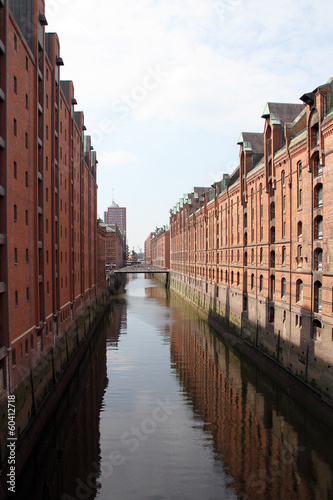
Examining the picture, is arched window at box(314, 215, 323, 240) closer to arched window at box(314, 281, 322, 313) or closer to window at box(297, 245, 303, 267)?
window at box(297, 245, 303, 267)

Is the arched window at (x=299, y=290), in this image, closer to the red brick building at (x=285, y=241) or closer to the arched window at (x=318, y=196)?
the red brick building at (x=285, y=241)

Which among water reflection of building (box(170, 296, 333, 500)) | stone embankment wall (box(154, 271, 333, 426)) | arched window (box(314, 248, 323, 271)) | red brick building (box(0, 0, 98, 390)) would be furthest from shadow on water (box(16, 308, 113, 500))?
arched window (box(314, 248, 323, 271))

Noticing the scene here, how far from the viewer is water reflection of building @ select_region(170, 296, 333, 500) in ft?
49.3

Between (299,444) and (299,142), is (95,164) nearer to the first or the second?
(299,142)

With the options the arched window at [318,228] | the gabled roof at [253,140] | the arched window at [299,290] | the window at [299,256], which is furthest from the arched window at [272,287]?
the gabled roof at [253,140]

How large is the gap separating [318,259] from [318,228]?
172 centimetres

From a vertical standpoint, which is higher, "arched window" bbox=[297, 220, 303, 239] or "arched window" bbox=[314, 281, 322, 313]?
"arched window" bbox=[297, 220, 303, 239]

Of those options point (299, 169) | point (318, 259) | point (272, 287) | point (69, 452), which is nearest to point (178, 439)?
point (69, 452)

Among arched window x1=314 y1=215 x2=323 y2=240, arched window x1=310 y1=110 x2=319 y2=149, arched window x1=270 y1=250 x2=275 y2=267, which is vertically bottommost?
arched window x1=270 y1=250 x2=275 y2=267

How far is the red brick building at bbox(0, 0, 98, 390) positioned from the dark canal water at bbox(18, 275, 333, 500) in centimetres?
404

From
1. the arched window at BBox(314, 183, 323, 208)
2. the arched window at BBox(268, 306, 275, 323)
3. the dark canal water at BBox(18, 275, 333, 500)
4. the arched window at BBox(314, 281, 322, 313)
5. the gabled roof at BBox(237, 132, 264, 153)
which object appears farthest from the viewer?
the gabled roof at BBox(237, 132, 264, 153)

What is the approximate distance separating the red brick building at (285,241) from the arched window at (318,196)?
2.3 inches

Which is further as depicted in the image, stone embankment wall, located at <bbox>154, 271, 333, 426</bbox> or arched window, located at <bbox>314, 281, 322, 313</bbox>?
arched window, located at <bbox>314, 281, 322, 313</bbox>

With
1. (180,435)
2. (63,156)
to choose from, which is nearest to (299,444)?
(180,435)
